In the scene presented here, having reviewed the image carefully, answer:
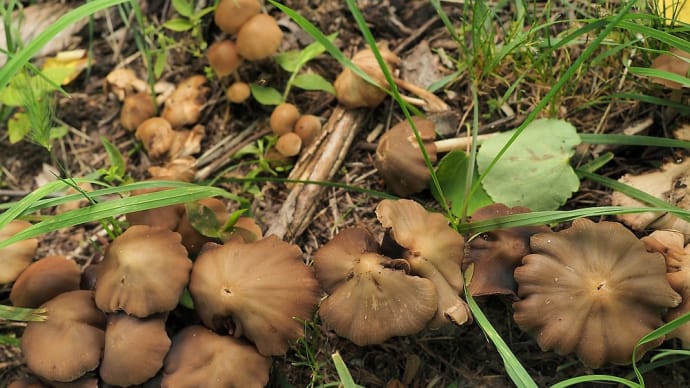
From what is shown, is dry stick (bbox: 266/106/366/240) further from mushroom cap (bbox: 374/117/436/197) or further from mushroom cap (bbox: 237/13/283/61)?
mushroom cap (bbox: 237/13/283/61)

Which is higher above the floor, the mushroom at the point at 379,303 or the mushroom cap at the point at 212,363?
the mushroom at the point at 379,303

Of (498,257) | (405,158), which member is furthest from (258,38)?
(498,257)

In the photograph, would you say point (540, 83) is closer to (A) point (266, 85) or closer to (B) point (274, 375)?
(A) point (266, 85)

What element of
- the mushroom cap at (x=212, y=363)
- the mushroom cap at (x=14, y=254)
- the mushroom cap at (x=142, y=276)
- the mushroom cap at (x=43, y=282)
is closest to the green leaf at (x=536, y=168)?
the mushroom cap at (x=212, y=363)

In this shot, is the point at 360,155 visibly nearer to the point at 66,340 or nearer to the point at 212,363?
the point at 212,363

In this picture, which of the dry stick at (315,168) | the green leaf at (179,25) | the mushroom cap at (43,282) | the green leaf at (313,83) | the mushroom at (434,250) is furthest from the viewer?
the green leaf at (179,25)

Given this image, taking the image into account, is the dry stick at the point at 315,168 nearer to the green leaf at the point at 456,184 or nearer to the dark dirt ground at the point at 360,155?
the dark dirt ground at the point at 360,155
